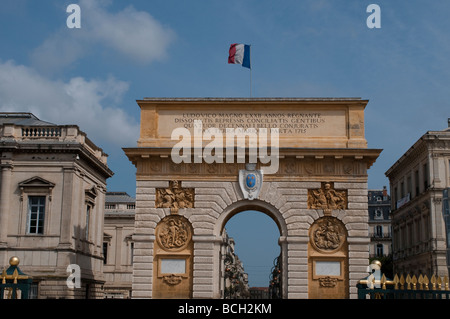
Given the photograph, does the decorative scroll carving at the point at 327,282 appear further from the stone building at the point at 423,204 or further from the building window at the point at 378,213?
the building window at the point at 378,213

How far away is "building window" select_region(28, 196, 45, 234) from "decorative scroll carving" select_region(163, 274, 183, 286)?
9.56 m

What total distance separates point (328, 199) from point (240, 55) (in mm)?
8309

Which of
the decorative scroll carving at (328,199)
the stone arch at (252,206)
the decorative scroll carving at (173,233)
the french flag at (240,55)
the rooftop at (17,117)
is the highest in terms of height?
the french flag at (240,55)

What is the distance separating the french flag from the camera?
29.0m

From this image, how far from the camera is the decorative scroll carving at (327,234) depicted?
1031 inches

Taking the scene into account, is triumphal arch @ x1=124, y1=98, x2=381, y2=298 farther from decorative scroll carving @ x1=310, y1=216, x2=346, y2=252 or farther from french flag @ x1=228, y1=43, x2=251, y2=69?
french flag @ x1=228, y1=43, x2=251, y2=69

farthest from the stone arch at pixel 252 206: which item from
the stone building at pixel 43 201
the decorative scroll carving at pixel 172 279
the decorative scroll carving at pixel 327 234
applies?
the stone building at pixel 43 201

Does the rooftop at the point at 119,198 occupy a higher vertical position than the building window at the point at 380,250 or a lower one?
higher

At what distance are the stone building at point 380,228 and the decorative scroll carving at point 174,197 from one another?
147ft

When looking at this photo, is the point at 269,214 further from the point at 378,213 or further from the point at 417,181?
the point at 378,213

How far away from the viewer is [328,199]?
26.5 m

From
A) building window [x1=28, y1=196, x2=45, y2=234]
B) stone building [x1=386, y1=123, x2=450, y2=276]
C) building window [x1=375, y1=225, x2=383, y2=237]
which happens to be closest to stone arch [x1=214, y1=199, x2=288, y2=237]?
building window [x1=28, y1=196, x2=45, y2=234]
